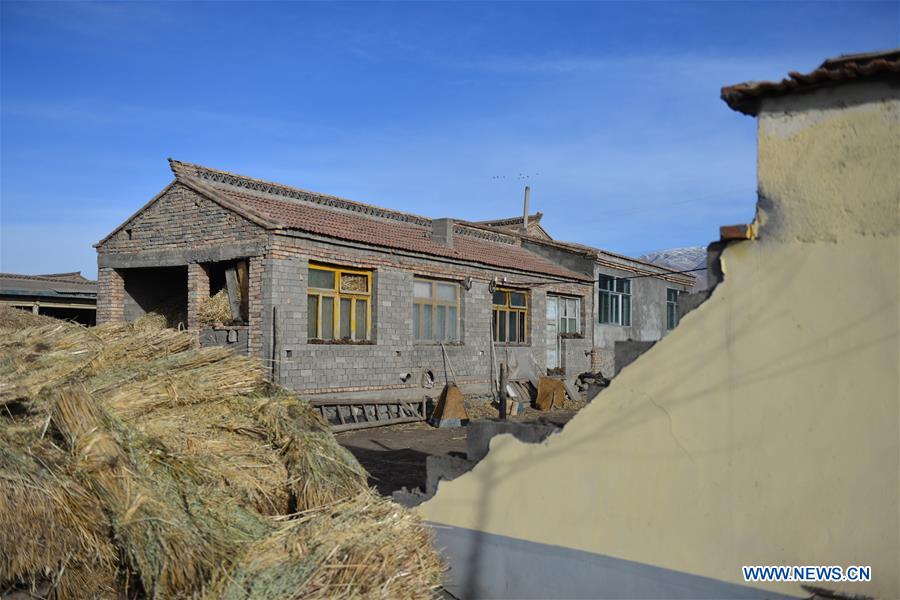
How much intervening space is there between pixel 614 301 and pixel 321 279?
12982 mm

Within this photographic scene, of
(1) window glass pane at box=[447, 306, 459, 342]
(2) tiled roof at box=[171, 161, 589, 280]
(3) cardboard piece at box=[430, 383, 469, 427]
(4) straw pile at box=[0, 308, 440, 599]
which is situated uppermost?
(2) tiled roof at box=[171, 161, 589, 280]

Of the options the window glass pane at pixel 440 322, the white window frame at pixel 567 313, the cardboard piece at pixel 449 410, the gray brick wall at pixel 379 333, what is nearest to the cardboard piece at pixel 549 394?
the gray brick wall at pixel 379 333

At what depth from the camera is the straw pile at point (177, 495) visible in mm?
4727

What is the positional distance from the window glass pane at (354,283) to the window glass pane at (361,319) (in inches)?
10.0

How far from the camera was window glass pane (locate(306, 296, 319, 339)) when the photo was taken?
14148 mm

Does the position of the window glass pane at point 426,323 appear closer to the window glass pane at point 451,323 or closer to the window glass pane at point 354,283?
the window glass pane at point 451,323

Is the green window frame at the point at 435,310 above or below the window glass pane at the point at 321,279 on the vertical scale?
below

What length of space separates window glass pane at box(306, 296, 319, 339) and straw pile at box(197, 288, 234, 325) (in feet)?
4.83

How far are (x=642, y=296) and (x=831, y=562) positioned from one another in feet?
74.1

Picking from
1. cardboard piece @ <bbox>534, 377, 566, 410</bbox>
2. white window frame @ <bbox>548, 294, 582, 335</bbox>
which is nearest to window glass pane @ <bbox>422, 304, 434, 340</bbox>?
cardboard piece @ <bbox>534, 377, 566, 410</bbox>

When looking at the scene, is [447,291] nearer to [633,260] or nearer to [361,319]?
[361,319]

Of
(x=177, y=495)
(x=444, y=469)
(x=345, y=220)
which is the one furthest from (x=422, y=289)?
(x=177, y=495)

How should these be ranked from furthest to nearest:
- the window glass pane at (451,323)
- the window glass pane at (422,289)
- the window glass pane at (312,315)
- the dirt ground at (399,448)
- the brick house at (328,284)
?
the window glass pane at (451,323) → the window glass pane at (422,289) → the window glass pane at (312,315) → the brick house at (328,284) → the dirt ground at (399,448)

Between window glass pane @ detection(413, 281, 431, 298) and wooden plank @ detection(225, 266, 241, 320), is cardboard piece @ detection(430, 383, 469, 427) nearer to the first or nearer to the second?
window glass pane @ detection(413, 281, 431, 298)
